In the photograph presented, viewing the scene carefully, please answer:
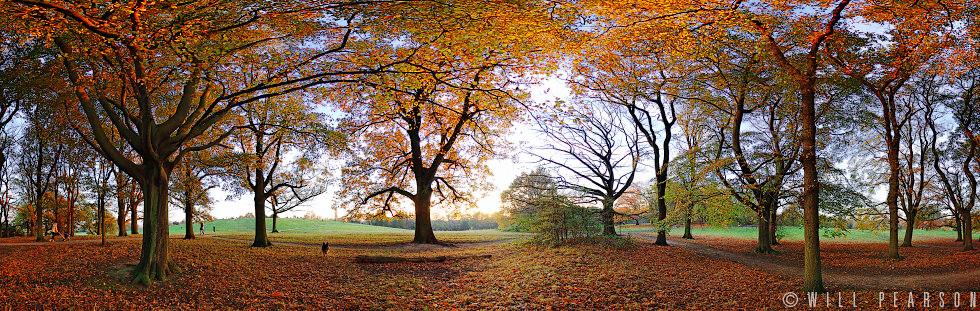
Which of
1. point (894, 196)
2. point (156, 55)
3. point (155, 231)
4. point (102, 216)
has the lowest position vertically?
point (102, 216)

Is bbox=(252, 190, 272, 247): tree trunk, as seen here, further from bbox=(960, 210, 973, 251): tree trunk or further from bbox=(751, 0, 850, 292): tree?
bbox=(960, 210, 973, 251): tree trunk

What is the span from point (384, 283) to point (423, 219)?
476 inches

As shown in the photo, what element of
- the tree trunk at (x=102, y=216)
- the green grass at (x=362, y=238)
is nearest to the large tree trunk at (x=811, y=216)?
the green grass at (x=362, y=238)

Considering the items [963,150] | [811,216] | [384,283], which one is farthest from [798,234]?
[384,283]

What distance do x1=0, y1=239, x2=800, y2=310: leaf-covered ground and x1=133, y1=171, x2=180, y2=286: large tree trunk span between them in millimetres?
376

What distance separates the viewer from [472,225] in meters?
53.1

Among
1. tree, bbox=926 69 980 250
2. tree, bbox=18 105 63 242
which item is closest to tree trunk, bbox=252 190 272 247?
tree, bbox=18 105 63 242

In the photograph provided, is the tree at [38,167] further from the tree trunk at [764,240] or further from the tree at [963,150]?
the tree at [963,150]

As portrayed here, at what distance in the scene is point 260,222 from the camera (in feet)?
65.4

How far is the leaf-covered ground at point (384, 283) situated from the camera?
8.98 meters

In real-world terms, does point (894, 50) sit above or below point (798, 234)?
above

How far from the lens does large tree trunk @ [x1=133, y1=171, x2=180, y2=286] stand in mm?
10680

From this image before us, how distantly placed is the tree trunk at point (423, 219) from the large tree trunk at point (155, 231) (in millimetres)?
12684

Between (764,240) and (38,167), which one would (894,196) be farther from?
(38,167)
